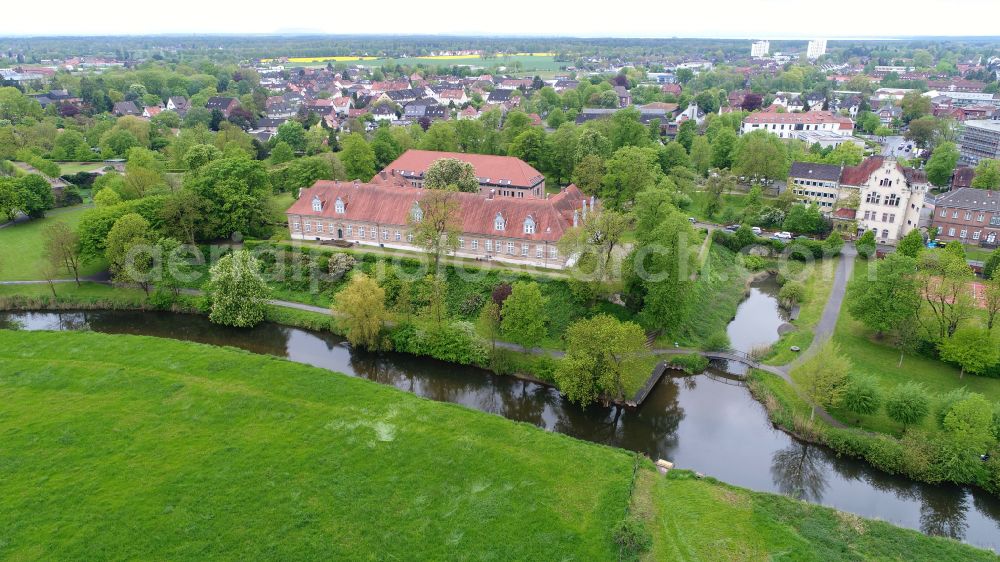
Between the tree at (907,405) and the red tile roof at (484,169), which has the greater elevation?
the red tile roof at (484,169)

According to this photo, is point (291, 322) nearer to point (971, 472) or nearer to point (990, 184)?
point (971, 472)

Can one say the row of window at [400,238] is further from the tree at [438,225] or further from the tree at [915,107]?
the tree at [915,107]

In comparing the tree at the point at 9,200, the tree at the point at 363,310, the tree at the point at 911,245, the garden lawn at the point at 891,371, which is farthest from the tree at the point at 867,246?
the tree at the point at 9,200

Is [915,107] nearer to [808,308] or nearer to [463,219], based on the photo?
[808,308]

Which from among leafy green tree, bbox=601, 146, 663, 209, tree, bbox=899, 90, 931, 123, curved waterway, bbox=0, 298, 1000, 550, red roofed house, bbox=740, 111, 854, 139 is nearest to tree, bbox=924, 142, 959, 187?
red roofed house, bbox=740, 111, 854, 139

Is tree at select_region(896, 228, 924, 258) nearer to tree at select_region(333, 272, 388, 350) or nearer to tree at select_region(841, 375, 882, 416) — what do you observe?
tree at select_region(841, 375, 882, 416)

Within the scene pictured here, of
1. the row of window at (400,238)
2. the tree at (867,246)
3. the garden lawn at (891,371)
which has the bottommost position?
the garden lawn at (891,371)

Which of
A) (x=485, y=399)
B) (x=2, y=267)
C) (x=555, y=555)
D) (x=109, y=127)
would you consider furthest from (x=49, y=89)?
(x=555, y=555)
